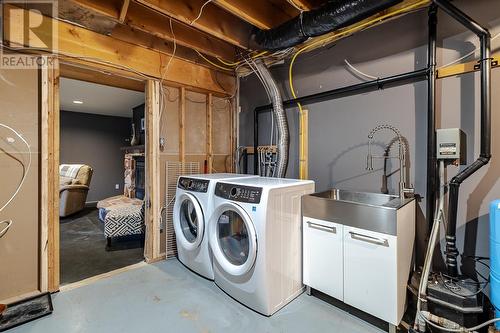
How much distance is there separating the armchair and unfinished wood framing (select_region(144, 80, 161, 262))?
307 centimetres

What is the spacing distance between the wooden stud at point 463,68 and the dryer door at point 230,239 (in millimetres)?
1927

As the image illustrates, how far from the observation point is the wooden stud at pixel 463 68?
172 cm

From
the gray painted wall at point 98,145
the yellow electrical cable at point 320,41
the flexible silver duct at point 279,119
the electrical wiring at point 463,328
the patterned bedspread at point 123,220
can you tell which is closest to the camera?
the electrical wiring at point 463,328

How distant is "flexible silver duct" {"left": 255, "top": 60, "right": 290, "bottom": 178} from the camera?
2.91 m

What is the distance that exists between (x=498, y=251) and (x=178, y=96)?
10.6 ft

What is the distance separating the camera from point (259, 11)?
2.37 meters

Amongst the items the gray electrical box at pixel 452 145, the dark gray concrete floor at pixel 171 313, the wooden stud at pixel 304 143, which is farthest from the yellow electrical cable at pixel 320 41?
the dark gray concrete floor at pixel 171 313

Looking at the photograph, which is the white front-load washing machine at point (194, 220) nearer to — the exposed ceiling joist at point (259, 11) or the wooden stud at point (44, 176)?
the wooden stud at point (44, 176)

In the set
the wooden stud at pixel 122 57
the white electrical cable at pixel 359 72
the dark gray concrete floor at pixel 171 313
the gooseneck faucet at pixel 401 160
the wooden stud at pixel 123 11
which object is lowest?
the dark gray concrete floor at pixel 171 313

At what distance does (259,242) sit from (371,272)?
834 mm

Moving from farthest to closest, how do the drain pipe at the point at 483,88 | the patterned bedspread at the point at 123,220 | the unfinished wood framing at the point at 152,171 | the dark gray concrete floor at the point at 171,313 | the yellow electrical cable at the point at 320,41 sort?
the patterned bedspread at the point at 123,220 → the unfinished wood framing at the point at 152,171 → the yellow electrical cable at the point at 320,41 → the dark gray concrete floor at the point at 171,313 → the drain pipe at the point at 483,88

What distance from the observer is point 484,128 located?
166cm

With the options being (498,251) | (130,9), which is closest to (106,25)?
(130,9)

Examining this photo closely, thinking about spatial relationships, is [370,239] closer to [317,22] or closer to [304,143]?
[304,143]
